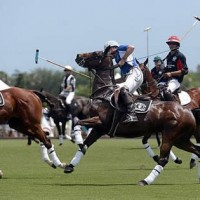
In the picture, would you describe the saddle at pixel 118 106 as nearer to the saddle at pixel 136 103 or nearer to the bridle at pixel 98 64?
the saddle at pixel 136 103

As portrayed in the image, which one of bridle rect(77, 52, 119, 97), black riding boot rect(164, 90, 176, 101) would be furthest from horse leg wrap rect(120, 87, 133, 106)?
black riding boot rect(164, 90, 176, 101)

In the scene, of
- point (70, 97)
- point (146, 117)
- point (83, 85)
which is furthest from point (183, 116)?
point (83, 85)

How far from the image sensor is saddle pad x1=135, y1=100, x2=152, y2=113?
52.2ft

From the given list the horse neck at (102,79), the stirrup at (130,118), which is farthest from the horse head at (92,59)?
the stirrup at (130,118)

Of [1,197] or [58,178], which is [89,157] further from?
[1,197]

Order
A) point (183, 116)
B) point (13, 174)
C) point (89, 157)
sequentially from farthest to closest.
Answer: point (89, 157) → point (13, 174) → point (183, 116)

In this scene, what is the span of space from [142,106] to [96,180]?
5.51 ft

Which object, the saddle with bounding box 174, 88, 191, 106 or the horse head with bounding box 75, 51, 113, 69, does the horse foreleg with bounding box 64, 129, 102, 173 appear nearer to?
the horse head with bounding box 75, 51, 113, 69

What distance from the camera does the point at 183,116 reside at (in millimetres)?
15750

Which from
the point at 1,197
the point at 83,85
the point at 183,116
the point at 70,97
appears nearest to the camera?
the point at 1,197

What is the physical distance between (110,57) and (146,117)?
144 centimetres

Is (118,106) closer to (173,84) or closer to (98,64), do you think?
(98,64)

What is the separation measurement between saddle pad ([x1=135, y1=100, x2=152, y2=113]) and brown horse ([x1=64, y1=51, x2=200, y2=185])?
0.06 metres

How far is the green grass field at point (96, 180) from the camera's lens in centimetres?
1369
